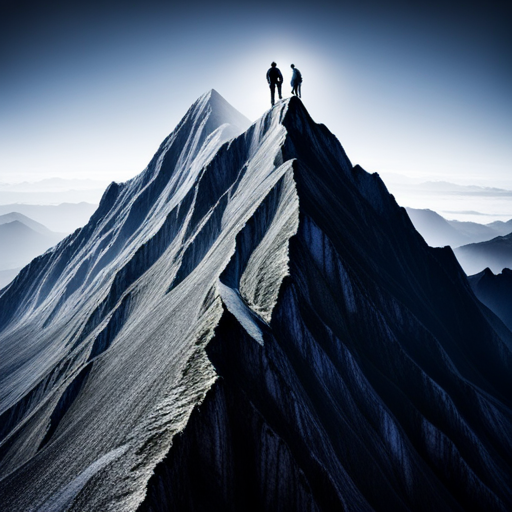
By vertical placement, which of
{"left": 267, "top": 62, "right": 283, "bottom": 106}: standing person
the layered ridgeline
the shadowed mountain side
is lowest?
the layered ridgeline

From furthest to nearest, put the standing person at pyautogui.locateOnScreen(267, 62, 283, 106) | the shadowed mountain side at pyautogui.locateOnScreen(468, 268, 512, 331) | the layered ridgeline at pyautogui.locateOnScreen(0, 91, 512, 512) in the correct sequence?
the shadowed mountain side at pyautogui.locateOnScreen(468, 268, 512, 331), the standing person at pyautogui.locateOnScreen(267, 62, 283, 106), the layered ridgeline at pyautogui.locateOnScreen(0, 91, 512, 512)

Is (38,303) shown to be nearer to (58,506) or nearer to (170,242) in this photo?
(170,242)

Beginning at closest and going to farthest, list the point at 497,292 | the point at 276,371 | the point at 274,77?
the point at 276,371
the point at 274,77
the point at 497,292

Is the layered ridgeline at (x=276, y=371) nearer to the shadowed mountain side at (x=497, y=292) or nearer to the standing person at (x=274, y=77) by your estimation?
the standing person at (x=274, y=77)

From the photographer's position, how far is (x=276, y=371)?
655 inches

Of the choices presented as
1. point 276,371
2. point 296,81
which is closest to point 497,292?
point 296,81

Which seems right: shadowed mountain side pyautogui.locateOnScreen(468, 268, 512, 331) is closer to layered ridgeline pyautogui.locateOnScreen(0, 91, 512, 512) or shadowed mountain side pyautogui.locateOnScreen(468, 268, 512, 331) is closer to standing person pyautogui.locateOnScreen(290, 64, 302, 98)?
layered ridgeline pyautogui.locateOnScreen(0, 91, 512, 512)

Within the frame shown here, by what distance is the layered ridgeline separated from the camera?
46.9 ft

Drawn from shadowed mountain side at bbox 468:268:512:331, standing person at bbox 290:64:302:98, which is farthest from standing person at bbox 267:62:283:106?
shadowed mountain side at bbox 468:268:512:331

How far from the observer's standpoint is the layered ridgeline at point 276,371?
563 inches

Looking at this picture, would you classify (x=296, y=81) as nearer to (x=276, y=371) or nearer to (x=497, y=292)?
(x=276, y=371)

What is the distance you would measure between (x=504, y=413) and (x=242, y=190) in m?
35.4

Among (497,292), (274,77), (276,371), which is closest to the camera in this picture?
(276,371)

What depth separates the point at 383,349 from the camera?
27844 millimetres
